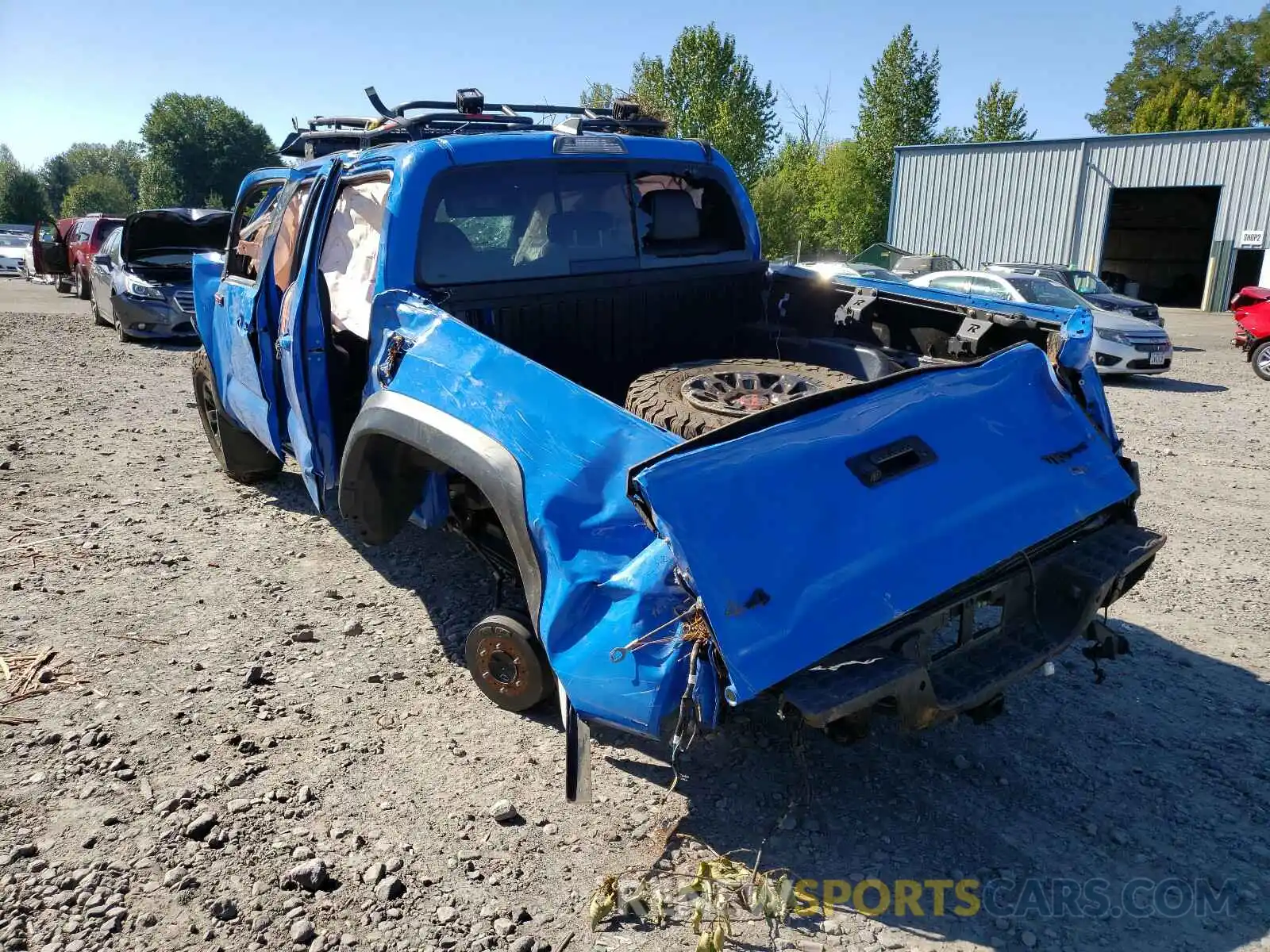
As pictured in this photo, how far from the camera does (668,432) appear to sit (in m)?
2.79

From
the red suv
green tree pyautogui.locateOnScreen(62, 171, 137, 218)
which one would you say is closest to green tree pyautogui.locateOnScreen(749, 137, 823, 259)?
the red suv

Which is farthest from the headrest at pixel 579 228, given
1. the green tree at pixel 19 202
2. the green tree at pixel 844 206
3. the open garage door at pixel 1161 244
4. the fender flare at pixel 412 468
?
the green tree at pixel 19 202

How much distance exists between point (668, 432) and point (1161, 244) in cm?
4005

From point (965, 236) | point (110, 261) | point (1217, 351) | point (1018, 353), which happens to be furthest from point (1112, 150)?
point (1018, 353)

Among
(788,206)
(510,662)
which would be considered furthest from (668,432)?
(788,206)

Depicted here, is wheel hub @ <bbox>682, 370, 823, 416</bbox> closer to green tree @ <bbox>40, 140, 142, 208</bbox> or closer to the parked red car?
the parked red car

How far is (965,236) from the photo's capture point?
98.0ft

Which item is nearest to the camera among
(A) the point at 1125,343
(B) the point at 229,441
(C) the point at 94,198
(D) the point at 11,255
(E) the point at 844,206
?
(B) the point at 229,441

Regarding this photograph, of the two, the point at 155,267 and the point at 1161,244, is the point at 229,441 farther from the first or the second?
the point at 1161,244

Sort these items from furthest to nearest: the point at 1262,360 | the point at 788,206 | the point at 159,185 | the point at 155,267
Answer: the point at 159,185
the point at 788,206
the point at 155,267
the point at 1262,360

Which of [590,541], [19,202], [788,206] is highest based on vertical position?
[19,202]

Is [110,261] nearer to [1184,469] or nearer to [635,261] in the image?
[635,261]

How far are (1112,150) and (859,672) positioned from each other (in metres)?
30.2

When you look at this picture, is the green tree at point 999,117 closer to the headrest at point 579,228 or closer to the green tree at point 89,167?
the headrest at point 579,228
